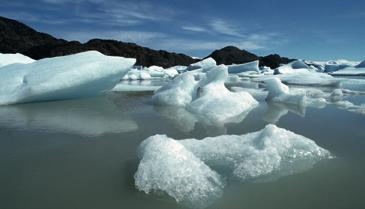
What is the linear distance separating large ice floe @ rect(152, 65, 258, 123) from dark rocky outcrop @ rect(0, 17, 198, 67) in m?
49.5

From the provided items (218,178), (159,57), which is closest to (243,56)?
(159,57)

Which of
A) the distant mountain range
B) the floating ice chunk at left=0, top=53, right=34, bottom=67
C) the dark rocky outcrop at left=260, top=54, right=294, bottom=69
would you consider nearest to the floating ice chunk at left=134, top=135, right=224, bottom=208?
the floating ice chunk at left=0, top=53, right=34, bottom=67

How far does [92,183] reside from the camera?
108 inches

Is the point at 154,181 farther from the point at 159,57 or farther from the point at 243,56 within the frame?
the point at 243,56

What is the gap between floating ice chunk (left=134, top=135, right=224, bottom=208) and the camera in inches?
96.2

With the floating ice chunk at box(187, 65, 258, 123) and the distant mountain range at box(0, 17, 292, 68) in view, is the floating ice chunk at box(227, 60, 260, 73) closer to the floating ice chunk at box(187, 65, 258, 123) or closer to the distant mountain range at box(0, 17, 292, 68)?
the floating ice chunk at box(187, 65, 258, 123)

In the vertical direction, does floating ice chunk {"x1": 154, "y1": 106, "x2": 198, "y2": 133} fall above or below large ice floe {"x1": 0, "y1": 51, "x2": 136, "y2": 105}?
below

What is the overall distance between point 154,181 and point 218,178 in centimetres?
49

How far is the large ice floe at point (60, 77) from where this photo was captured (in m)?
7.49

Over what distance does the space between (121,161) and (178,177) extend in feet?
3.02

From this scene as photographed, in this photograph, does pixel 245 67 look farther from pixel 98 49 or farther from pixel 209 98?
pixel 98 49

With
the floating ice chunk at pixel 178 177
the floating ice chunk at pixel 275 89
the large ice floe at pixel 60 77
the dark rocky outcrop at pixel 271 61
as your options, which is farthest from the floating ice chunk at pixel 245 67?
the dark rocky outcrop at pixel 271 61

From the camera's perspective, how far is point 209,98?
680 centimetres

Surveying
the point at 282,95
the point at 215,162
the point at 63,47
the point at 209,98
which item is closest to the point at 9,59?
the point at 209,98
